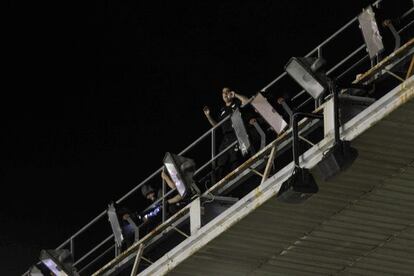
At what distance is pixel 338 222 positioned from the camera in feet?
49.2

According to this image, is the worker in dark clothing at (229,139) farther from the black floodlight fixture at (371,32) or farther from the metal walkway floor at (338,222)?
the black floodlight fixture at (371,32)

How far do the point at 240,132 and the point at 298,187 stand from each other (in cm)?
254

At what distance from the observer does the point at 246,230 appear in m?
15.2

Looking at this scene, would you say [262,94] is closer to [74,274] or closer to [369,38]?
[369,38]

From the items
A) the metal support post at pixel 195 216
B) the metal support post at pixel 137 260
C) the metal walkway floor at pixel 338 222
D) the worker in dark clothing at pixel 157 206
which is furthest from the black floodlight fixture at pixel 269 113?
the metal support post at pixel 137 260

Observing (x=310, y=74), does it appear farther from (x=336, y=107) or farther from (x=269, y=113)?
(x=269, y=113)

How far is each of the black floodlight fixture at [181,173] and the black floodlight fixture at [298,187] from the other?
9.11 feet

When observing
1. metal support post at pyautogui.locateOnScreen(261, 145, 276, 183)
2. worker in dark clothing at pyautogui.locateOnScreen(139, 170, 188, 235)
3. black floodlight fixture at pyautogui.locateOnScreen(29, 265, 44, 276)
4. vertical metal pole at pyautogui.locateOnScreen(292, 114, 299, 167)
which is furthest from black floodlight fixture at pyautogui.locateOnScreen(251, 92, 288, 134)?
black floodlight fixture at pyautogui.locateOnScreen(29, 265, 44, 276)

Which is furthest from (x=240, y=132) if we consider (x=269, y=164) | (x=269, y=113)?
(x=269, y=164)

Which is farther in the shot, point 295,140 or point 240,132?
point 240,132

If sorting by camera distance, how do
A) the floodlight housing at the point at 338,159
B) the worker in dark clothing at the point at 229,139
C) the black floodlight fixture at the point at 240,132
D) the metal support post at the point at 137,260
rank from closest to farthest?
1. the floodlight housing at the point at 338,159
2. the black floodlight fixture at the point at 240,132
3. the worker in dark clothing at the point at 229,139
4. the metal support post at the point at 137,260

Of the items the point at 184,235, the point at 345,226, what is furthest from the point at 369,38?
the point at 184,235

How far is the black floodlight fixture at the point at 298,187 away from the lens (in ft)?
44.0

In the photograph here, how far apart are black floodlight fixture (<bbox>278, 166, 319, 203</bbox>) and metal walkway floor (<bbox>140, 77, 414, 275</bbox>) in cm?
45
